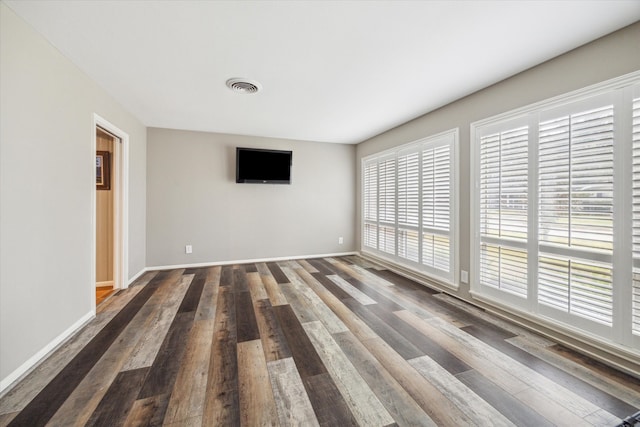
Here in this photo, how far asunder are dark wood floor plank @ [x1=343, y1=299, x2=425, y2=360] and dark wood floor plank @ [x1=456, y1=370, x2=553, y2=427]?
36 centimetres

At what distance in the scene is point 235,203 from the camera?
4664 mm

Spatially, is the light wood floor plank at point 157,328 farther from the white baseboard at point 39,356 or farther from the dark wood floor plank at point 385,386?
the dark wood floor plank at point 385,386

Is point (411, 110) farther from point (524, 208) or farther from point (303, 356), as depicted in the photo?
point (303, 356)

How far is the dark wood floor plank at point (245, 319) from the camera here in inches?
85.5

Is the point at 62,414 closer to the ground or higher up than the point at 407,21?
closer to the ground

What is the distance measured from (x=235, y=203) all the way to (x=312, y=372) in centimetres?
355

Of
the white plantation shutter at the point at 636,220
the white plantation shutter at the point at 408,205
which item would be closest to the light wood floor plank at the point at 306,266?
the white plantation shutter at the point at 408,205

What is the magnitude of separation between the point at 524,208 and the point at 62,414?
142 inches

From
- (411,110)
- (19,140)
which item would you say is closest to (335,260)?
(411,110)

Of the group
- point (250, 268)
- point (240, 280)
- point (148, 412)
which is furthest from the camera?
point (250, 268)

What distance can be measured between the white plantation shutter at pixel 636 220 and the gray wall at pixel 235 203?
402cm

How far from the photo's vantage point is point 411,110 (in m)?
3.40

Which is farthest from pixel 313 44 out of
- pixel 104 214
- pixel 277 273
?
pixel 104 214

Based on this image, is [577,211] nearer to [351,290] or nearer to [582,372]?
[582,372]
